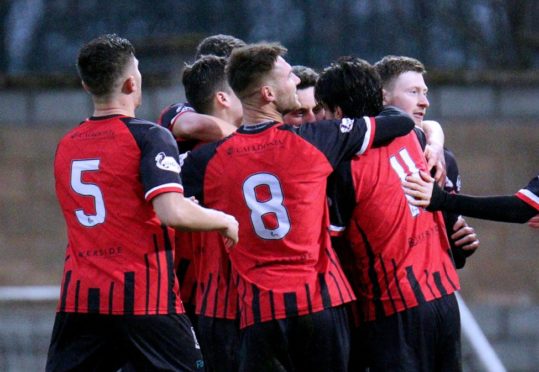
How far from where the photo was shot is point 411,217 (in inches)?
205

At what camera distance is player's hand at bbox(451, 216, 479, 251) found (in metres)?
5.76

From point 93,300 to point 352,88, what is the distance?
4.78ft

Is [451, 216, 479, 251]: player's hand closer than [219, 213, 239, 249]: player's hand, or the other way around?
[219, 213, 239, 249]: player's hand

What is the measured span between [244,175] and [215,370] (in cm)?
106

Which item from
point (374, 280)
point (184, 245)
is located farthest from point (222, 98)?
point (374, 280)

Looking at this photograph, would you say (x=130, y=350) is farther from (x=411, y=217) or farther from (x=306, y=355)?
(x=411, y=217)

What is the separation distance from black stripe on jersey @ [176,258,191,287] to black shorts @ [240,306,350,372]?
3.16ft

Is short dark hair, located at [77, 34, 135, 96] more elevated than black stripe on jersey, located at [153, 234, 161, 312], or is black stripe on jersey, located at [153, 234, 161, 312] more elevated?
short dark hair, located at [77, 34, 135, 96]

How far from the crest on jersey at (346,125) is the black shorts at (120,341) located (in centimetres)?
110

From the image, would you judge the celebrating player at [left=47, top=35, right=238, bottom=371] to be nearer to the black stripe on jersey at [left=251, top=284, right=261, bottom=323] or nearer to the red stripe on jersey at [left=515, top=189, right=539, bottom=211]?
the black stripe on jersey at [left=251, top=284, right=261, bottom=323]

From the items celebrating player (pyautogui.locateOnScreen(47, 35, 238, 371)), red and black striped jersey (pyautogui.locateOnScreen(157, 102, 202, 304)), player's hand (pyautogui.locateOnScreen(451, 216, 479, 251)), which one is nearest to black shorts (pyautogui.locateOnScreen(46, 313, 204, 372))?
celebrating player (pyautogui.locateOnScreen(47, 35, 238, 371))

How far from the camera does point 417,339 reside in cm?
520

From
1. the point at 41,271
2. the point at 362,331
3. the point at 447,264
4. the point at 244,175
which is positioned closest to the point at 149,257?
the point at 244,175

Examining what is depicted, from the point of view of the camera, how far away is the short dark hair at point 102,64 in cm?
512
